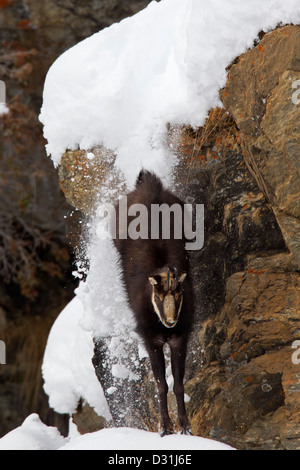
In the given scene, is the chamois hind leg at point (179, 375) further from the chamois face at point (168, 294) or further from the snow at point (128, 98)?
the snow at point (128, 98)

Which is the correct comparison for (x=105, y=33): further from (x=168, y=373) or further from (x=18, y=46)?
(x=18, y=46)

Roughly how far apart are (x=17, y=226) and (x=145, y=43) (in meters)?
Answer: 6.01

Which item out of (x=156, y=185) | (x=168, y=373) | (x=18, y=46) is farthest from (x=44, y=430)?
(x=18, y=46)

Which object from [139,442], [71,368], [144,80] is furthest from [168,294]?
[71,368]

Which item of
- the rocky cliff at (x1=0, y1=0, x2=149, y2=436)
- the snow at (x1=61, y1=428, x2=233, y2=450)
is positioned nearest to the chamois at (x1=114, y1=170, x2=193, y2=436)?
the snow at (x1=61, y1=428, x2=233, y2=450)

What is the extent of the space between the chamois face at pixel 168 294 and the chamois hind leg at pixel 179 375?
0.47m

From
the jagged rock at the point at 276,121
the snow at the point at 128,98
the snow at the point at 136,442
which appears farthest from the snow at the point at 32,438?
the jagged rock at the point at 276,121

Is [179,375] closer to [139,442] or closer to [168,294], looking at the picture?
[139,442]

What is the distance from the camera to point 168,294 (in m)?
3.35

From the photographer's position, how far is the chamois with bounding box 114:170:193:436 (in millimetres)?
3398

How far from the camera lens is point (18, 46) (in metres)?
10.6

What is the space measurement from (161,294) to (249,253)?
1.16m

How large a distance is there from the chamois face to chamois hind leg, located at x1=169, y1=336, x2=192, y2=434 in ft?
1.53

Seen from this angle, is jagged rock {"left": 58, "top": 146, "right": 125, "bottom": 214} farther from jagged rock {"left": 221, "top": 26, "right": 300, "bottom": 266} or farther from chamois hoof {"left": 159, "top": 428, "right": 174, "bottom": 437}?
chamois hoof {"left": 159, "top": 428, "right": 174, "bottom": 437}
